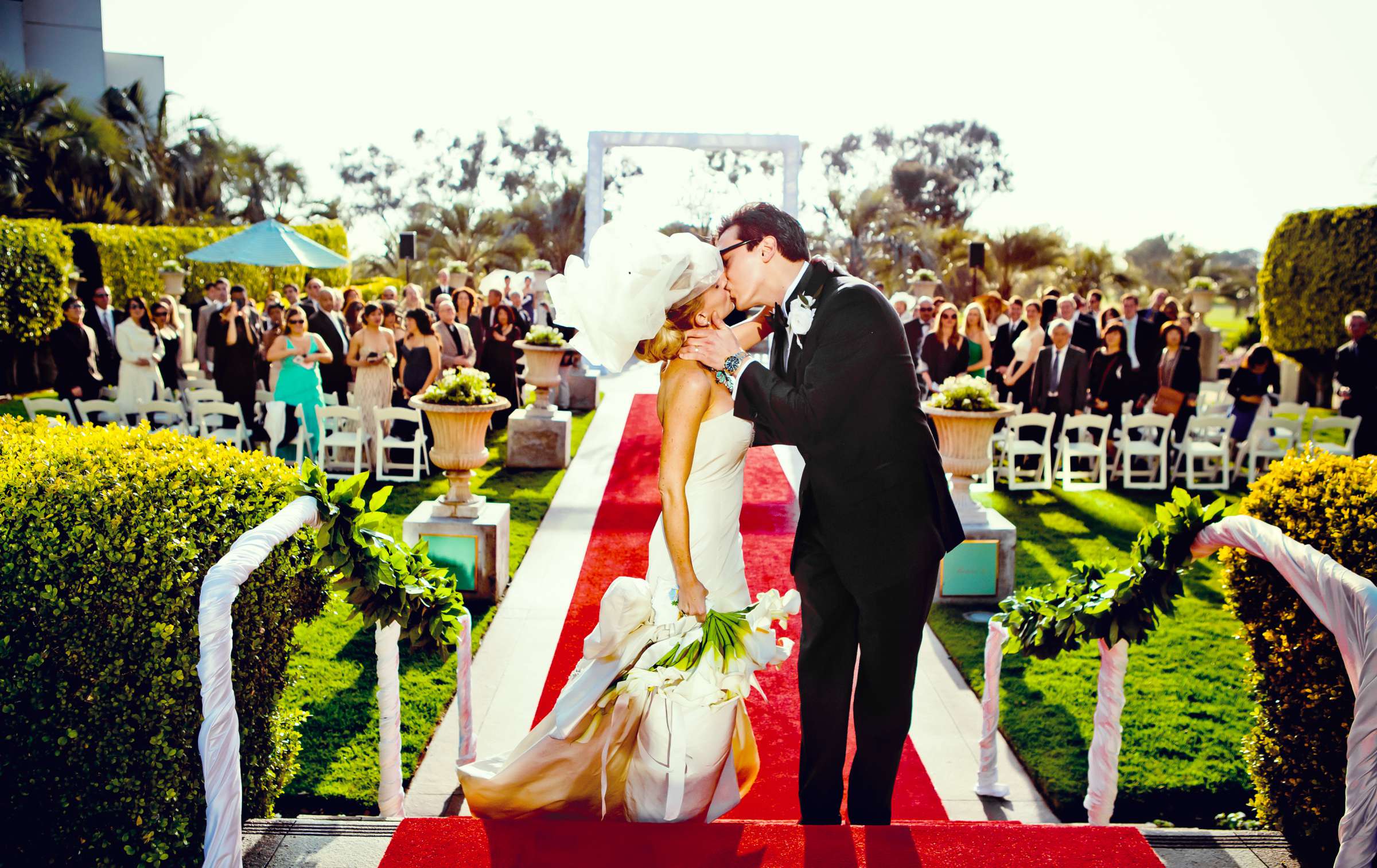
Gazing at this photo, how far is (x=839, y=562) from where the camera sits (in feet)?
9.45

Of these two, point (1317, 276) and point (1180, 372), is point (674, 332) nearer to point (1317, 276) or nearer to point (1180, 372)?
point (1180, 372)

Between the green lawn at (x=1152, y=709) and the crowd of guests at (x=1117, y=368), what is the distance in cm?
315

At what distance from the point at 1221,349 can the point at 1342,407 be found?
11871 mm

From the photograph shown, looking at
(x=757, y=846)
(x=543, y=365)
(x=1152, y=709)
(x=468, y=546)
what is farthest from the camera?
(x=543, y=365)

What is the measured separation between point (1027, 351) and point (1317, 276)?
9004mm

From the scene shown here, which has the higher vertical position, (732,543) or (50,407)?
(732,543)

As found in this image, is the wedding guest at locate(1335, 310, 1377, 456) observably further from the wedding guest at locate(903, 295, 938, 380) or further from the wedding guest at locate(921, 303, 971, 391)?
the wedding guest at locate(903, 295, 938, 380)

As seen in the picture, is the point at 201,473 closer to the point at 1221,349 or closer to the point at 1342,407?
the point at 1342,407

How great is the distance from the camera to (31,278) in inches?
560

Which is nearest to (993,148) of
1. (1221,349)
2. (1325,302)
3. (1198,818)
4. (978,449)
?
(1221,349)

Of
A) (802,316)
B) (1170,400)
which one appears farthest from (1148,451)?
(802,316)

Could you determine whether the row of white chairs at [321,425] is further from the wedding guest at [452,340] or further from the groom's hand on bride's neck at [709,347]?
the groom's hand on bride's neck at [709,347]

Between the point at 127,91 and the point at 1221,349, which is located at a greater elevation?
the point at 127,91

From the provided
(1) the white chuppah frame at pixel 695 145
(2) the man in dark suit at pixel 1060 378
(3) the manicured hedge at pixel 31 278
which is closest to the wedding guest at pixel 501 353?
(1) the white chuppah frame at pixel 695 145
